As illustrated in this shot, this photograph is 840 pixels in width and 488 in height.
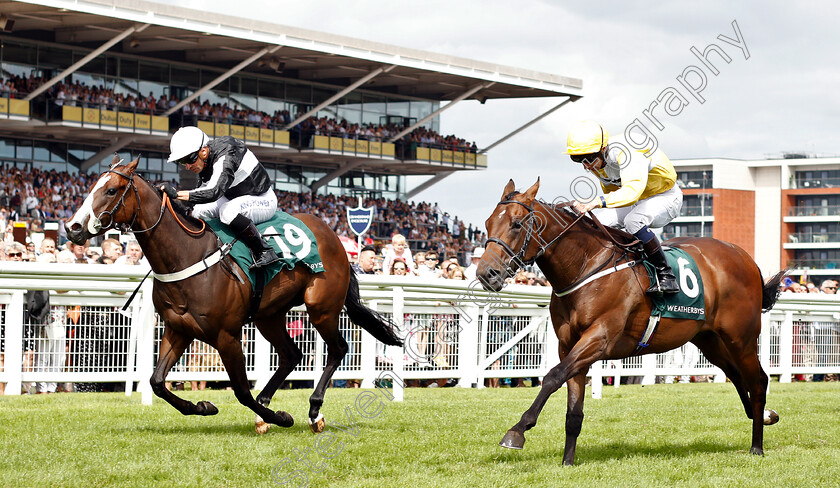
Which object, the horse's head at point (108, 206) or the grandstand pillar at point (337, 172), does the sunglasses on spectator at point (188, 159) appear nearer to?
the horse's head at point (108, 206)

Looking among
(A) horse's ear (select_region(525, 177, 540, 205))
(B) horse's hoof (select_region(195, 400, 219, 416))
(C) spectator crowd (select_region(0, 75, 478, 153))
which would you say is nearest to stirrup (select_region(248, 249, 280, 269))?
(B) horse's hoof (select_region(195, 400, 219, 416))

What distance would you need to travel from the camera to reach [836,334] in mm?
13297

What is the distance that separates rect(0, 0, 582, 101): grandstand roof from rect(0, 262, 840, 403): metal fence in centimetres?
2039

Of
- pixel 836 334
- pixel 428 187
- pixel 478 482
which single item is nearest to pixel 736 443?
pixel 478 482

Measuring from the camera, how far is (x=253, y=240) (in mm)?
6305

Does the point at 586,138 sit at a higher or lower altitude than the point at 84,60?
lower

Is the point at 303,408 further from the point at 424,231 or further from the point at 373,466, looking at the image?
the point at 424,231

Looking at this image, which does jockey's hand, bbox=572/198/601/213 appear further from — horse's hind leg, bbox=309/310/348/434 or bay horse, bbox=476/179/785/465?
horse's hind leg, bbox=309/310/348/434

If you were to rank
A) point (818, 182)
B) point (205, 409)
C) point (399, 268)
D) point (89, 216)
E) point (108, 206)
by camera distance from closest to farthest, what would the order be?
point (89, 216) < point (108, 206) < point (205, 409) < point (399, 268) < point (818, 182)

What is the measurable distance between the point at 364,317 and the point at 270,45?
85.1ft

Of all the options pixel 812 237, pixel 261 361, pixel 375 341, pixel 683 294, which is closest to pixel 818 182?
pixel 812 237

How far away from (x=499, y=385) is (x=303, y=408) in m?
3.65

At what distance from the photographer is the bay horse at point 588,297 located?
17.4ft

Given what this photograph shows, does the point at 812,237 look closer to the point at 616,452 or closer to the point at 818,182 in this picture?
the point at 818,182
